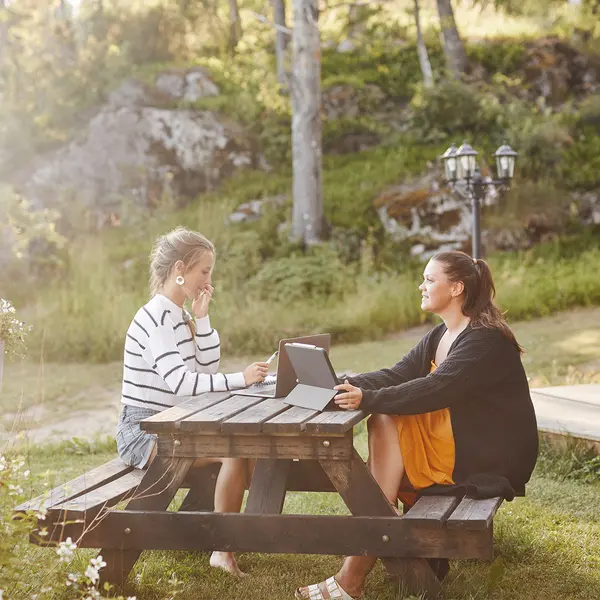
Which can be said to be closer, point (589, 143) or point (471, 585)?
point (471, 585)

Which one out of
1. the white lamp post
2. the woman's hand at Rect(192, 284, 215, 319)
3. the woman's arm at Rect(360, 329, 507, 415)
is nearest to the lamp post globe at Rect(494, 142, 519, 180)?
the white lamp post

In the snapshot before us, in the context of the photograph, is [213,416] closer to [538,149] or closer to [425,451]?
[425,451]

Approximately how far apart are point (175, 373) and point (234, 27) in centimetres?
1581

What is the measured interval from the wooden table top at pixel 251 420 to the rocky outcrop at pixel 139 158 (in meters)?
11.4

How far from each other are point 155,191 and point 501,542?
11.7 meters

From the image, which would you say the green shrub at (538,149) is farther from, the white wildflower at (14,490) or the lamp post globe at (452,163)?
the white wildflower at (14,490)

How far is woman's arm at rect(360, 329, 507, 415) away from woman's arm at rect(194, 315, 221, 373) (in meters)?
1.11

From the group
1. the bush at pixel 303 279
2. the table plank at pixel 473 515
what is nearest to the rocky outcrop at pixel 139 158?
the bush at pixel 303 279

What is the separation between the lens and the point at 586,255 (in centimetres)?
1314

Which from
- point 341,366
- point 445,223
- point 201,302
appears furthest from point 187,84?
point 201,302

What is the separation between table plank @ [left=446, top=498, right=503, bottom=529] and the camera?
3.34 meters

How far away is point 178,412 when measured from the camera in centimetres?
374

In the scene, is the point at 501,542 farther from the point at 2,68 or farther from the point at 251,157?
the point at 2,68

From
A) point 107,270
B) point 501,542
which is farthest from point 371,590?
point 107,270
